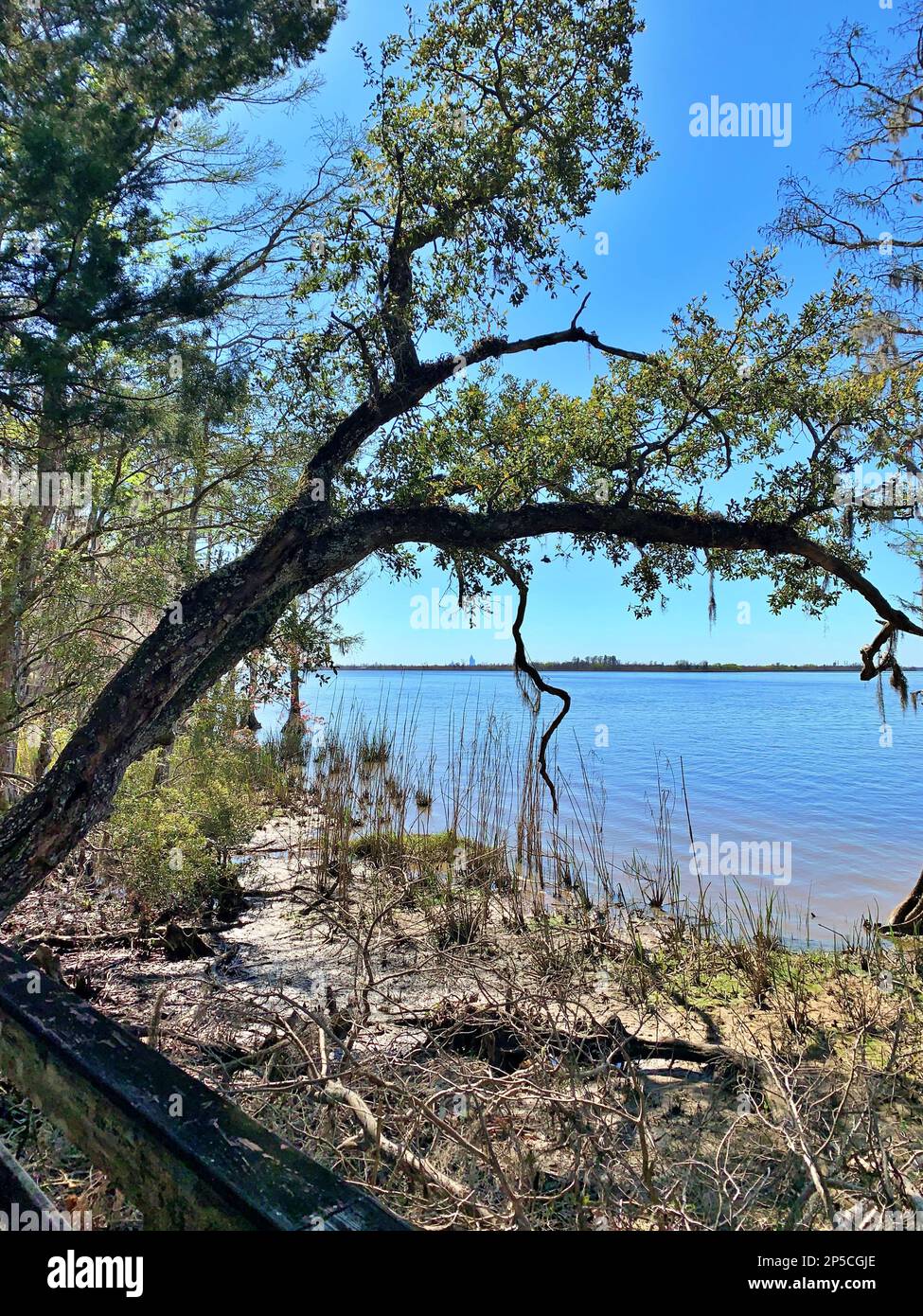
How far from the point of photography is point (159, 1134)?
1.03 meters

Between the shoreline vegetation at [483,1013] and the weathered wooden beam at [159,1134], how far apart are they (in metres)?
0.11

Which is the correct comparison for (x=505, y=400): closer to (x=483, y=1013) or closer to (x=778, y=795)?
(x=483, y=1013)

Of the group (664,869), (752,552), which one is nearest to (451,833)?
(664,869)

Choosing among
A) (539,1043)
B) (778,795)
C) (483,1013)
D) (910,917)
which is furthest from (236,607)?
(778,795)

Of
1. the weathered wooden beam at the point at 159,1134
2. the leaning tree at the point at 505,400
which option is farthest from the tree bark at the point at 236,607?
Answer: the weathered wooden beam at the point at 159,1134

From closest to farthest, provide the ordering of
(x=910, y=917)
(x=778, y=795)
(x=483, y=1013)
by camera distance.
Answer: (x=483, y=1013)
(x=910, y=917)
(x=778, y=795)

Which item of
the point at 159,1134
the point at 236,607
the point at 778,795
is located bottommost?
the point at 778,795

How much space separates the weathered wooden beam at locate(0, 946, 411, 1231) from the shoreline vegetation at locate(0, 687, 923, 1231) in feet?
0.36

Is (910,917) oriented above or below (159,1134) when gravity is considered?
below

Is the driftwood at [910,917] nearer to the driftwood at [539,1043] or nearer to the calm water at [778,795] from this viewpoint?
the calm water at [778,795]

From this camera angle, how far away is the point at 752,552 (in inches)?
235

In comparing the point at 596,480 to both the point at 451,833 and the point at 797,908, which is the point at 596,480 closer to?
the point at 451,833

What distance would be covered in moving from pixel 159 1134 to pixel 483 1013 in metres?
3.68
